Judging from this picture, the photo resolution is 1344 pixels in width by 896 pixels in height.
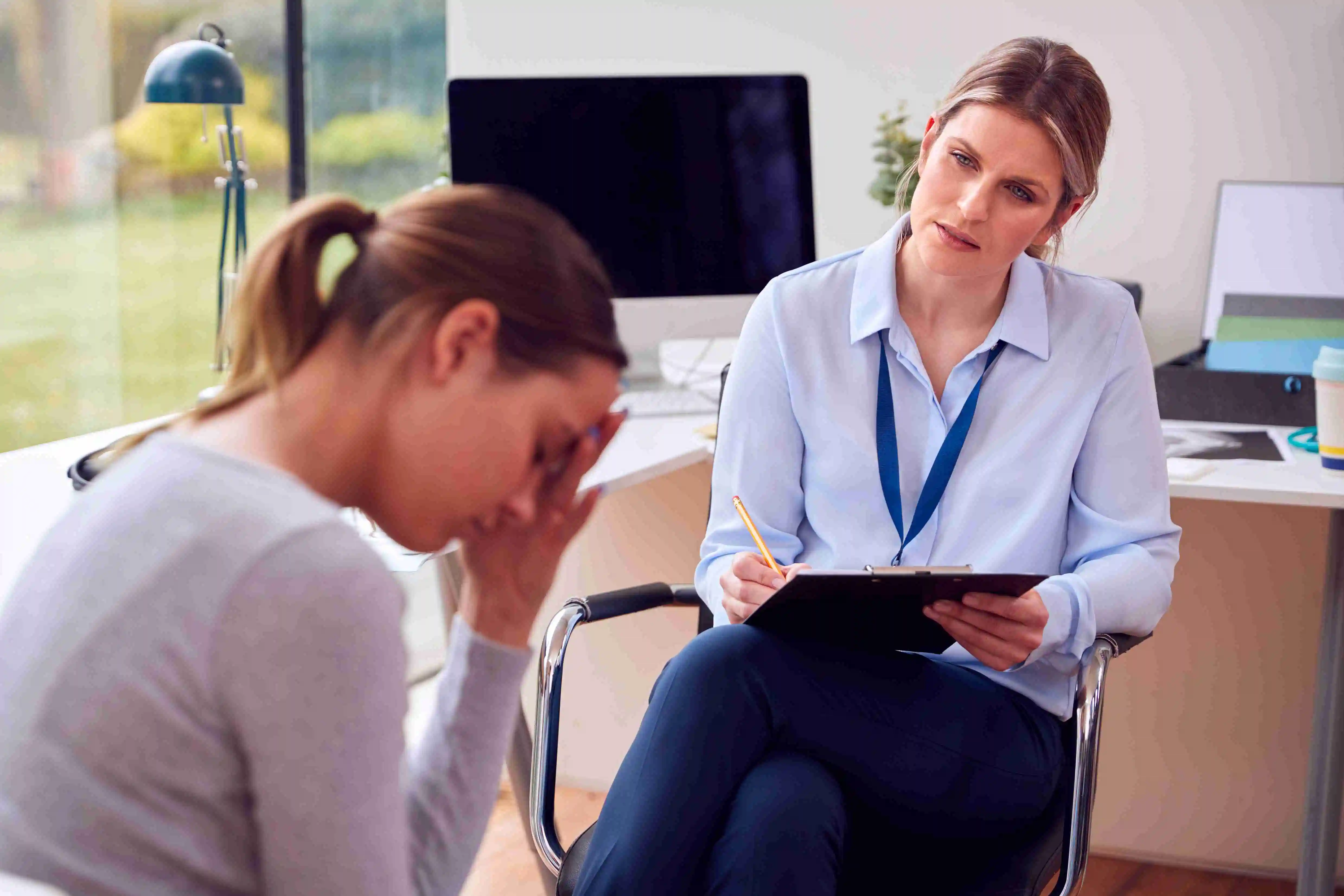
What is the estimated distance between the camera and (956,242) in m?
1.57

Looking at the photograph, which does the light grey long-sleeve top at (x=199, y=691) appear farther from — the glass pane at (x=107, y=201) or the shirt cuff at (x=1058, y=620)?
the glass pane at (x=107, y=201)

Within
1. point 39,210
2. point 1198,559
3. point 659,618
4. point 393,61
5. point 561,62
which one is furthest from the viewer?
point 393,61

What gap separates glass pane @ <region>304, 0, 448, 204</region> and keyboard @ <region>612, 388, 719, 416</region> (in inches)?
63.4

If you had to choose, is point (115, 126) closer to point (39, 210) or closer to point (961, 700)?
point (39, 210)

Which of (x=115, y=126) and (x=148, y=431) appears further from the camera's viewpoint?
(x=115, y=126)

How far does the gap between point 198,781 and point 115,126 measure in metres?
3.51

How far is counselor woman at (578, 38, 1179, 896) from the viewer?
1354 millimetres

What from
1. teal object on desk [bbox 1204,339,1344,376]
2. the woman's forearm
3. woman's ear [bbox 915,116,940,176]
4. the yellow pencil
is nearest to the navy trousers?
the yellow pencil

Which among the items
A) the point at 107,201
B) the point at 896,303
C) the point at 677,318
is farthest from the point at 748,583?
the point at 107,201

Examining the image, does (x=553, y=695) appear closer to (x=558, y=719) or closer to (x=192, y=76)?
(x=558, y=719)

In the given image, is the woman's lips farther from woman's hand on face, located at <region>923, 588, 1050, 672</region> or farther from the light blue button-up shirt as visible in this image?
woman's hand on face, located at <region>923, 588, 1050, 672</region>

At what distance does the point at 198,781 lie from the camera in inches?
27.0

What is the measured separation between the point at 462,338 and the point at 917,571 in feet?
2.07

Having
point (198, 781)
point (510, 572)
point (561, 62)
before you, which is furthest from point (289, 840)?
point (561, 62)
